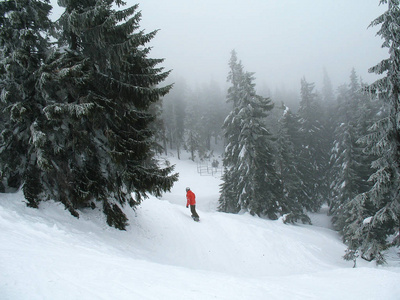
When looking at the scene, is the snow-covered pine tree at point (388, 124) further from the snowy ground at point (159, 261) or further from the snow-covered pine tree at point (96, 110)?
the snow-covered pine tree at point (96, 110)

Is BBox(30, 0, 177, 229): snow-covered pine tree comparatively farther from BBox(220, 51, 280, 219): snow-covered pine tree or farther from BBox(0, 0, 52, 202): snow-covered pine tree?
BBox(220, 51, 280, 219): snow-covered pine tree

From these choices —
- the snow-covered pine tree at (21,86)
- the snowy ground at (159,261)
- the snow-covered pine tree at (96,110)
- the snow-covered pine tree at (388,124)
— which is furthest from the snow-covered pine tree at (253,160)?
the snow-covered pine tree at (21,86)

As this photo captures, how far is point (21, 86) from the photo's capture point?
23.3ft

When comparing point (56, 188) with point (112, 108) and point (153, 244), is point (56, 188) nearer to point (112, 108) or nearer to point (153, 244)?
point (112, 108)

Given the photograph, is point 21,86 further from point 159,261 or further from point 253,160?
point 253,160

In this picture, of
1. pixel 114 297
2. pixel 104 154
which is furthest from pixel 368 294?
pixel 104 154

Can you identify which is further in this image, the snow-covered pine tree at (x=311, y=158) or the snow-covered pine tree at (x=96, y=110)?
the snow-covered pine tree at (x=311, y=158)

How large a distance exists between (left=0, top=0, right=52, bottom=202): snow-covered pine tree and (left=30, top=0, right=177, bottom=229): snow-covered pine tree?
404 mm

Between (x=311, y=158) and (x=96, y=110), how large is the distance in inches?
1154

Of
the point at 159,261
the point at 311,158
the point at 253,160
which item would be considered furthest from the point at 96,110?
the point at 311,158

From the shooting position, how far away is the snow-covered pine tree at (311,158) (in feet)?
88.7

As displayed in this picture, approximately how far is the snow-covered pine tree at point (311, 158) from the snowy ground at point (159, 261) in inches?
602

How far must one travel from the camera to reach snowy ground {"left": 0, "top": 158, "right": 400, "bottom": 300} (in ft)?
13.6

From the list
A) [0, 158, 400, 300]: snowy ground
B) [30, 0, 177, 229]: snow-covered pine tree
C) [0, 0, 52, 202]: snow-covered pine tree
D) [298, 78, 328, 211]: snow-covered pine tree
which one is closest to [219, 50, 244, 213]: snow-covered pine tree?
[0, 158, 400, 300]: snowy ground
